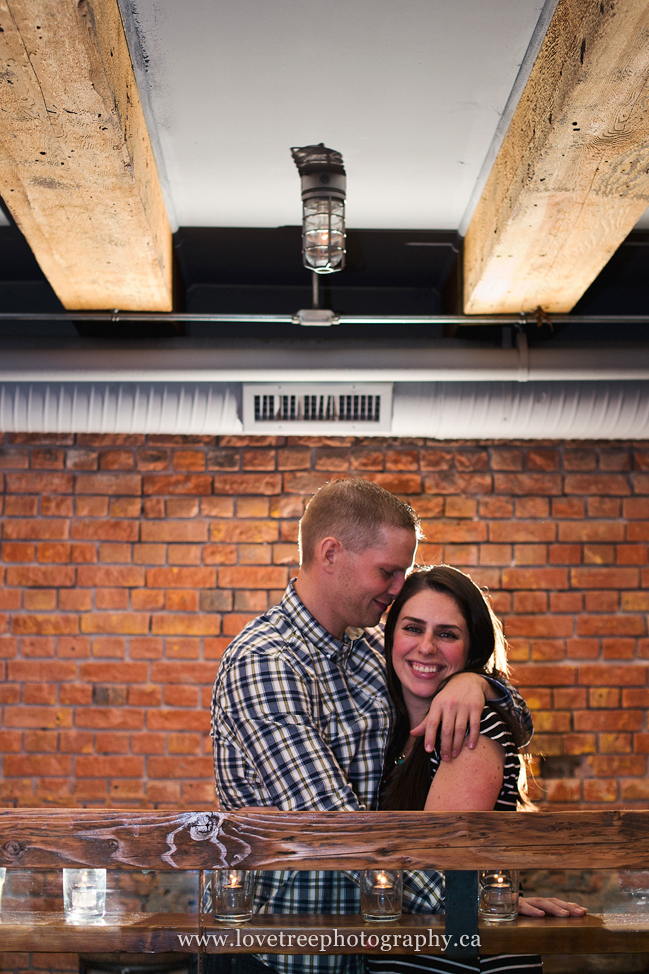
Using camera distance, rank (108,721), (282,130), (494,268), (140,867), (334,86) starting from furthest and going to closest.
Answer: (108,721), (494,268), (282,130), (334,86), (140,867)

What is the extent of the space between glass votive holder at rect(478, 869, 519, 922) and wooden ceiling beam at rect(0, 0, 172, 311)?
152 centimetres

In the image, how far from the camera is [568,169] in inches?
70.6

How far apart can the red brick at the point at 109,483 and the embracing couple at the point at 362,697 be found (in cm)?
138

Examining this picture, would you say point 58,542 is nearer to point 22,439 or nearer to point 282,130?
point 22,439

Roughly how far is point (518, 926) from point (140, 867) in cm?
56

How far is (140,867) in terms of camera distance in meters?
1.15

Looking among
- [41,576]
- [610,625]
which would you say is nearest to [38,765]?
[41,576]

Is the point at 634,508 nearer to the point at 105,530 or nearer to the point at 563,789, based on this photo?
the point at 563,789

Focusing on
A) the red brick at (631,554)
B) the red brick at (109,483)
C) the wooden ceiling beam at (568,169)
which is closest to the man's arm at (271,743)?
the wooden ceiling beam at (568,169)

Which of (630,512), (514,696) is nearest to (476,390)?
(630,512)

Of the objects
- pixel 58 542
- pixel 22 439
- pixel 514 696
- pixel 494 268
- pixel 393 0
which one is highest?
pixel 393 0

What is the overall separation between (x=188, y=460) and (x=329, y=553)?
56.2 inches

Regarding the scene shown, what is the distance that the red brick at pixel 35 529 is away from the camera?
316 centimetres

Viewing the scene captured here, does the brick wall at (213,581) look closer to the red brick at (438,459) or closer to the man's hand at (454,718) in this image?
the red brick at (438,459)
